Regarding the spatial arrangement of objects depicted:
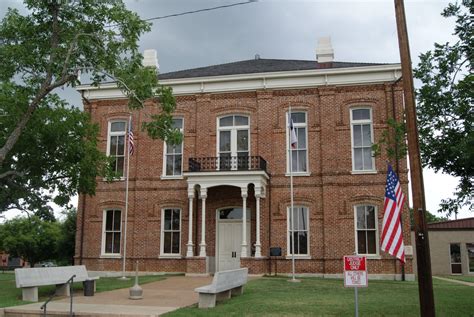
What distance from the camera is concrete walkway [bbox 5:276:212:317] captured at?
1184 cm

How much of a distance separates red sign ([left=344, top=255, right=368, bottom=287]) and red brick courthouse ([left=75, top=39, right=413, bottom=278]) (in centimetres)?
1292

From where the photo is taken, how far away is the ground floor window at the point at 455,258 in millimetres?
34725

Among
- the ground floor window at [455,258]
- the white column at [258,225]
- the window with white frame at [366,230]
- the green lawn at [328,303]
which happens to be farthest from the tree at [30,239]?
the green lawn at [328,303]

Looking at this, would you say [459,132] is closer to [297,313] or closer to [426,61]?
[426,61]

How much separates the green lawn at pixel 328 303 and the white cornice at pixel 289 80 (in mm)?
10385

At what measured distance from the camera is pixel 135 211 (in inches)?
982

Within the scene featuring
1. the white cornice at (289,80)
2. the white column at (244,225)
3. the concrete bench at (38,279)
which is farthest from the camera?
the white cornice at (289,80)

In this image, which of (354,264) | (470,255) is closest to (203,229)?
(354,264)

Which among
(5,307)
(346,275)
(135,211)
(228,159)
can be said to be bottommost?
(5,307)

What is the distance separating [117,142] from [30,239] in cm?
2518

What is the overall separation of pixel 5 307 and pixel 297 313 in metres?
7.11

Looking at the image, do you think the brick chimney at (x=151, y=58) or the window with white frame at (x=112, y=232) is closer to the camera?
the window with white frame at (x=112, y=232)

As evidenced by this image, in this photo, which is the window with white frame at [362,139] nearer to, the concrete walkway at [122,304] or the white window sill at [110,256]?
the concrete walkway at [122,304]

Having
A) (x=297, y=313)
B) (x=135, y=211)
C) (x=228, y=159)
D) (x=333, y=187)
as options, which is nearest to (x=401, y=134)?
(x=297, y=313)
